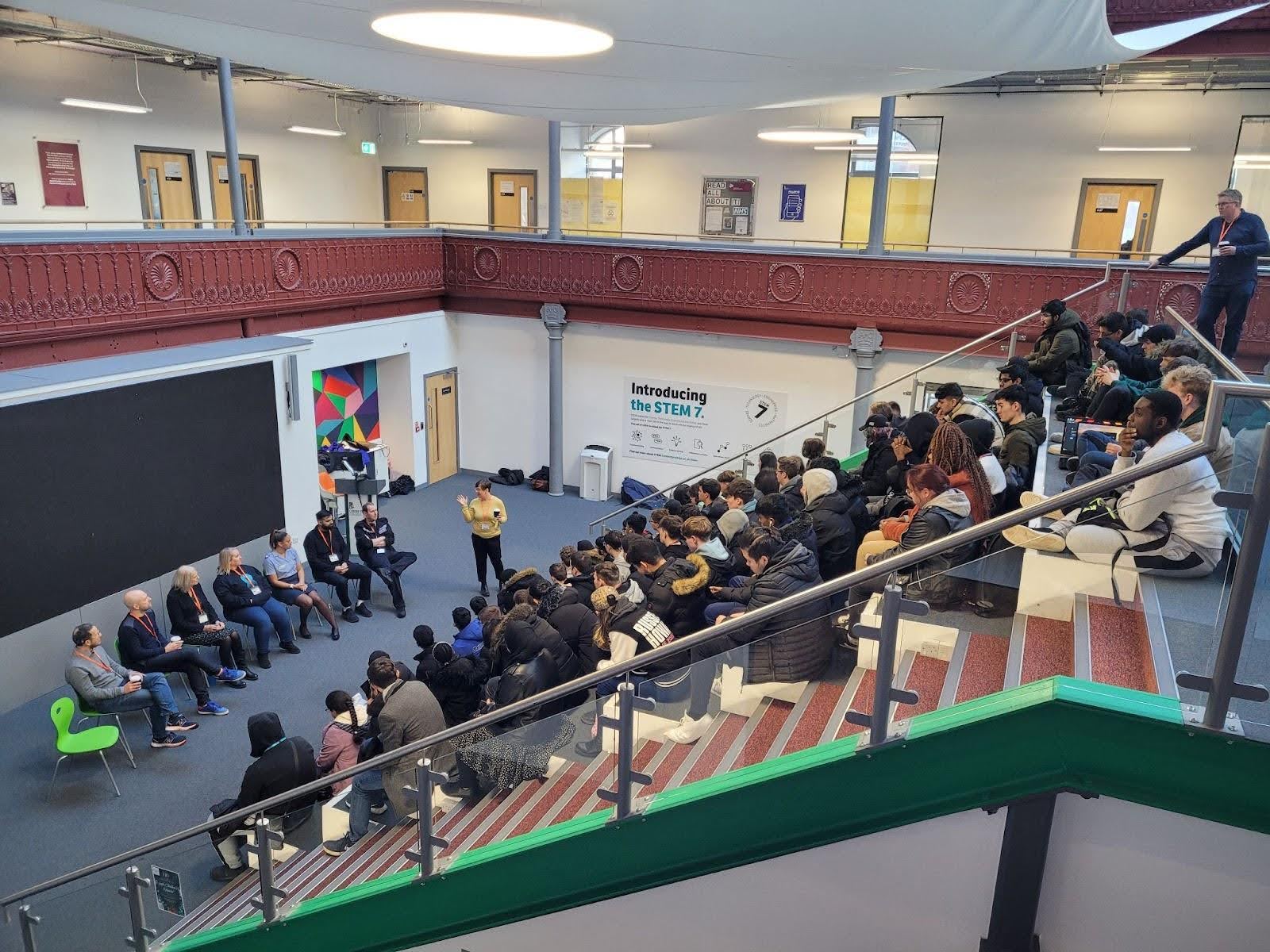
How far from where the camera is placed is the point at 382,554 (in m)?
10.4

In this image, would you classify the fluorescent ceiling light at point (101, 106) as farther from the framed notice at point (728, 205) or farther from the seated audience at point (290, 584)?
the framed notice at point (728, 205)

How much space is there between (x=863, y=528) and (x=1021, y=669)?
3327 mm

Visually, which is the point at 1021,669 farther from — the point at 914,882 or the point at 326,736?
the point at 326,736

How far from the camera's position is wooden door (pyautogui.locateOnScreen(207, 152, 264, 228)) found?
53.3ft

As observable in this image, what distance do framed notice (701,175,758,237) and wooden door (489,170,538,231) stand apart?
3.88 meters

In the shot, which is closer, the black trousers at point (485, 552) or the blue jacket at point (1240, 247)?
the blue jacket at point (1240, 247)

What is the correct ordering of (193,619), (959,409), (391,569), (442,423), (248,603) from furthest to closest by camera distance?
1. (442,423)
2. (391,569)
3. (248,603)
4. (193,619)
5. (959,409)

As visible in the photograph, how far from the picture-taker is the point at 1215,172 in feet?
45.3

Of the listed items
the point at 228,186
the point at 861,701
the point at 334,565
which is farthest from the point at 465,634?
the point at 228,186

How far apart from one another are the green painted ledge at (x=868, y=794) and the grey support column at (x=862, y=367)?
884 centimetres

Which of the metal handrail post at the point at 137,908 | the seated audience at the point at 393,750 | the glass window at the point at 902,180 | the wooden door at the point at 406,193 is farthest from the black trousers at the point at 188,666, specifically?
the wooden door at the point at 406,193

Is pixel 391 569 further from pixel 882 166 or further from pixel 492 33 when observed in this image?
pixel 492 33

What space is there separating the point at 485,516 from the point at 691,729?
7.27 metres

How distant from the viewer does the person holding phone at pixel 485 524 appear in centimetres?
1050
